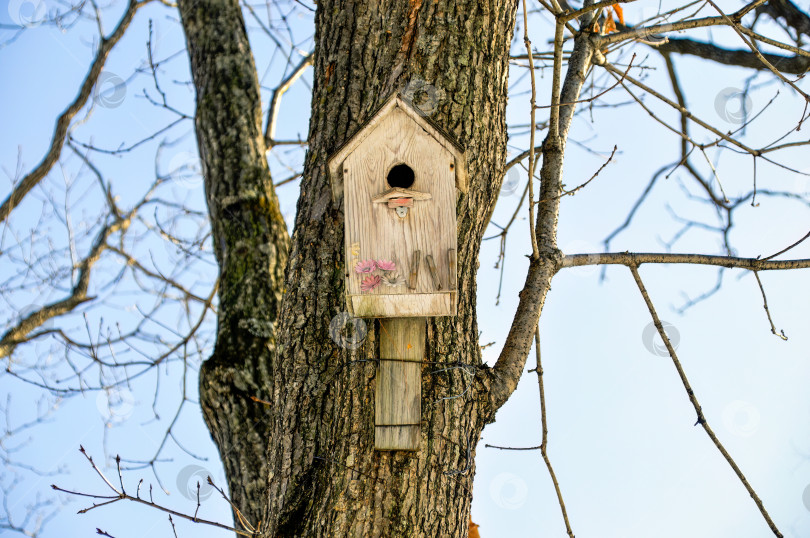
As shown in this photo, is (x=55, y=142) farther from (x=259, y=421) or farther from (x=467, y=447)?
(x=467, y=447)

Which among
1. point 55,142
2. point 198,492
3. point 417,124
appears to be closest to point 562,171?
point 417,124

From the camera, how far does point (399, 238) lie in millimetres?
2055

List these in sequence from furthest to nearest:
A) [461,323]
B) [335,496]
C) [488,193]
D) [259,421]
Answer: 1. [259,421]
2. [488,193]
3. [461,323]
4. [335,496]

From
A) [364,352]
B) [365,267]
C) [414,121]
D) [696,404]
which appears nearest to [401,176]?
[414,121]

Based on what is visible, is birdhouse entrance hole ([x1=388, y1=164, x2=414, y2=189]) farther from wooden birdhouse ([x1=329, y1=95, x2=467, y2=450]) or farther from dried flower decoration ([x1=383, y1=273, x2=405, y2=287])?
dried flower decoration ([x1=383, y1=273, x2=405, y2=287])

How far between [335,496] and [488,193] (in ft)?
3.75

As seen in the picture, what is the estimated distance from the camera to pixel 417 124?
2141mm

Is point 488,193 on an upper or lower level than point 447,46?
lower

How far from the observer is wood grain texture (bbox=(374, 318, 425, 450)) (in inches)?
82.5

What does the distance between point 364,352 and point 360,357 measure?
20 millimetres

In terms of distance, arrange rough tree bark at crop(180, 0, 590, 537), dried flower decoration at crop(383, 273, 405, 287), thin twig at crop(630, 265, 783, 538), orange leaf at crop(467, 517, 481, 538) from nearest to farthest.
A: dried flower decoration at crop(383, 273, 405, 287), rough tree bark at crop(180, 0, 590, 537), thin twig at crop(630, 265, 783, 538), orange leaf at crop(467, 517, 481, 538)

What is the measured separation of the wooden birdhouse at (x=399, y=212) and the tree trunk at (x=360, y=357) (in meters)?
0.12

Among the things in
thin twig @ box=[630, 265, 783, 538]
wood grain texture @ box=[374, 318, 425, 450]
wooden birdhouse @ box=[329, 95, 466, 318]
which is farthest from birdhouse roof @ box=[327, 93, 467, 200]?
thin twig @ box=[630, 265, 783, 538]

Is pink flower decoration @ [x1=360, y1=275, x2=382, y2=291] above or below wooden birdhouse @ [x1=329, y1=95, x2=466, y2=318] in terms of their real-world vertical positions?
below
